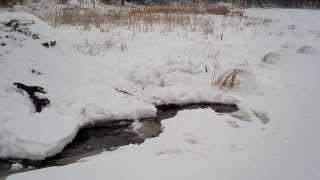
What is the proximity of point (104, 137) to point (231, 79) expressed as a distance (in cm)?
275

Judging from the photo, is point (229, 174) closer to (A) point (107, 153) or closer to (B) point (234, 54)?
(A) point (107, 153)

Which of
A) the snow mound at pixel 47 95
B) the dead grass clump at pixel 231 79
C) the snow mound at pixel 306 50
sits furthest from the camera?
the snow mound at pixel 306 50

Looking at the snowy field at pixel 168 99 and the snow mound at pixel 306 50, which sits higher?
the snow mound at pixel 306 50

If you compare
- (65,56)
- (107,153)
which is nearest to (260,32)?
(65,56)

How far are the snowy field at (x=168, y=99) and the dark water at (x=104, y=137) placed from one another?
4.0 inches

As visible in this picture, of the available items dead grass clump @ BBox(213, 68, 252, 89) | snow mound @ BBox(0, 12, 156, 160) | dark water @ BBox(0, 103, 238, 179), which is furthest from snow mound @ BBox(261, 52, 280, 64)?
snow mound @ BBox(0, 12, 156, 160)

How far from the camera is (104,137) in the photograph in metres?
5.77

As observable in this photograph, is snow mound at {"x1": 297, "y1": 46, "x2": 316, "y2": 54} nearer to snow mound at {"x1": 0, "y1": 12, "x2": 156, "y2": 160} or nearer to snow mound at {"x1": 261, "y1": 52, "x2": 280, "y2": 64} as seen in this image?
snow mound at {"x1": 261, "y1": 52, "x2": 280, "y2": 64}

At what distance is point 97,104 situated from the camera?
6453mm

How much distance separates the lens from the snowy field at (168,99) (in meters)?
4.78

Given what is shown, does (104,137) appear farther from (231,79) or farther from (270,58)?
(270,58)

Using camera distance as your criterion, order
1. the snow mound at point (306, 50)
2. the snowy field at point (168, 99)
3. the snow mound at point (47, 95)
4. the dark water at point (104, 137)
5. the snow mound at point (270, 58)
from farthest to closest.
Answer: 1. the snow mound at point (306, 50)
2. the snow mound at point (270, 58)
3. the snow mound at point (47, 95)
4. the dark water at point (104, 137)
5. the snowy field at point (168, 99)

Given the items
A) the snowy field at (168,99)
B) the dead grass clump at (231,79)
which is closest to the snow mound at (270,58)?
the snowy field at (168,99)

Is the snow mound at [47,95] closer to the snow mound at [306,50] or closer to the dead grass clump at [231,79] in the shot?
the dead grass clump at [231,79]
